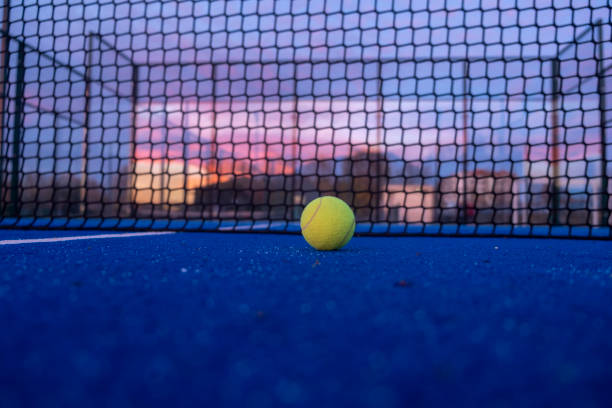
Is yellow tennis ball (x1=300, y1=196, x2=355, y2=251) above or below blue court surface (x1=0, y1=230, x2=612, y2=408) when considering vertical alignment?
above

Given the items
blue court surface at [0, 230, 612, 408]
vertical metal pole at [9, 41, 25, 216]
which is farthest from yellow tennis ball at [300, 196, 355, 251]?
vertical metal pole at [9, 41, 25, 216]

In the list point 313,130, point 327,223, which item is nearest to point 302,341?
point 327,223

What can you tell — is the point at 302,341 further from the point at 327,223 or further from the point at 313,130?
the point at 313,130

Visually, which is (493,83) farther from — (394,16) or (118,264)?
(118,264)

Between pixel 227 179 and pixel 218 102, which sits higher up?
pixel 218 102

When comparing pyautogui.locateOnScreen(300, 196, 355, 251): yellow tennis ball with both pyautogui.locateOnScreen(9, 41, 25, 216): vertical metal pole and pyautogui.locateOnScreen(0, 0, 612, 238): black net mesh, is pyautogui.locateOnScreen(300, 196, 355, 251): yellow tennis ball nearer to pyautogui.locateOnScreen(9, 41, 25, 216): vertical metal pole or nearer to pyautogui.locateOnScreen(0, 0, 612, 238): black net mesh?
pyautogui.locateOnScreen(0, 0, 612, 238): black net mesh

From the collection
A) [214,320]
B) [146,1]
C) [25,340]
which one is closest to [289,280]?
[214,320]

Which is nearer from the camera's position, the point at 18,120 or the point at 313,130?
the point at 18,120
